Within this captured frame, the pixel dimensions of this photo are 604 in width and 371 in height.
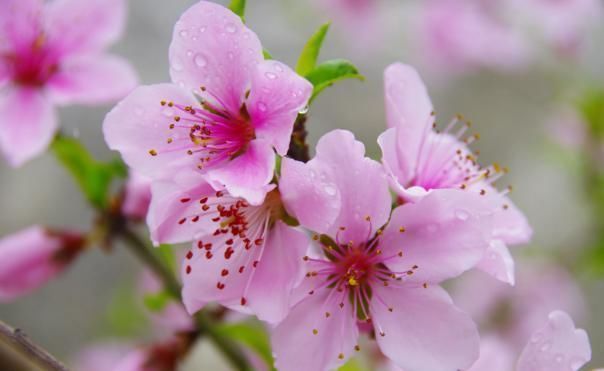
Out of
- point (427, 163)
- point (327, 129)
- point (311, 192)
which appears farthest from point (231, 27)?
point (327, 129)

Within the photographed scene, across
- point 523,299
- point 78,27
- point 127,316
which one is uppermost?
point 78,27

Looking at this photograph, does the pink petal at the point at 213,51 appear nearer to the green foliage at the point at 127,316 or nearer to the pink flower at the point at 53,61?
the pink flower at the point at 53,61

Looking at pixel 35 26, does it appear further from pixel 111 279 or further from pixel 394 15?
pixel 394 15

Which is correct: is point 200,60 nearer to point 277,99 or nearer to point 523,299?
point 277,99

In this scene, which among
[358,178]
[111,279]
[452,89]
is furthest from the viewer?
[452,89]

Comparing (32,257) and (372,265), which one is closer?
(372,265)

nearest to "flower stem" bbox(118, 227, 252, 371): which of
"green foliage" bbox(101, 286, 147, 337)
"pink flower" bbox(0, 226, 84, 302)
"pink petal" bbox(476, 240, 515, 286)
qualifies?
"pink flower" bbox(0, 226, 84, 302)

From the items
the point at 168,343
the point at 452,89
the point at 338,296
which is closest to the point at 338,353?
the point at 338,296
